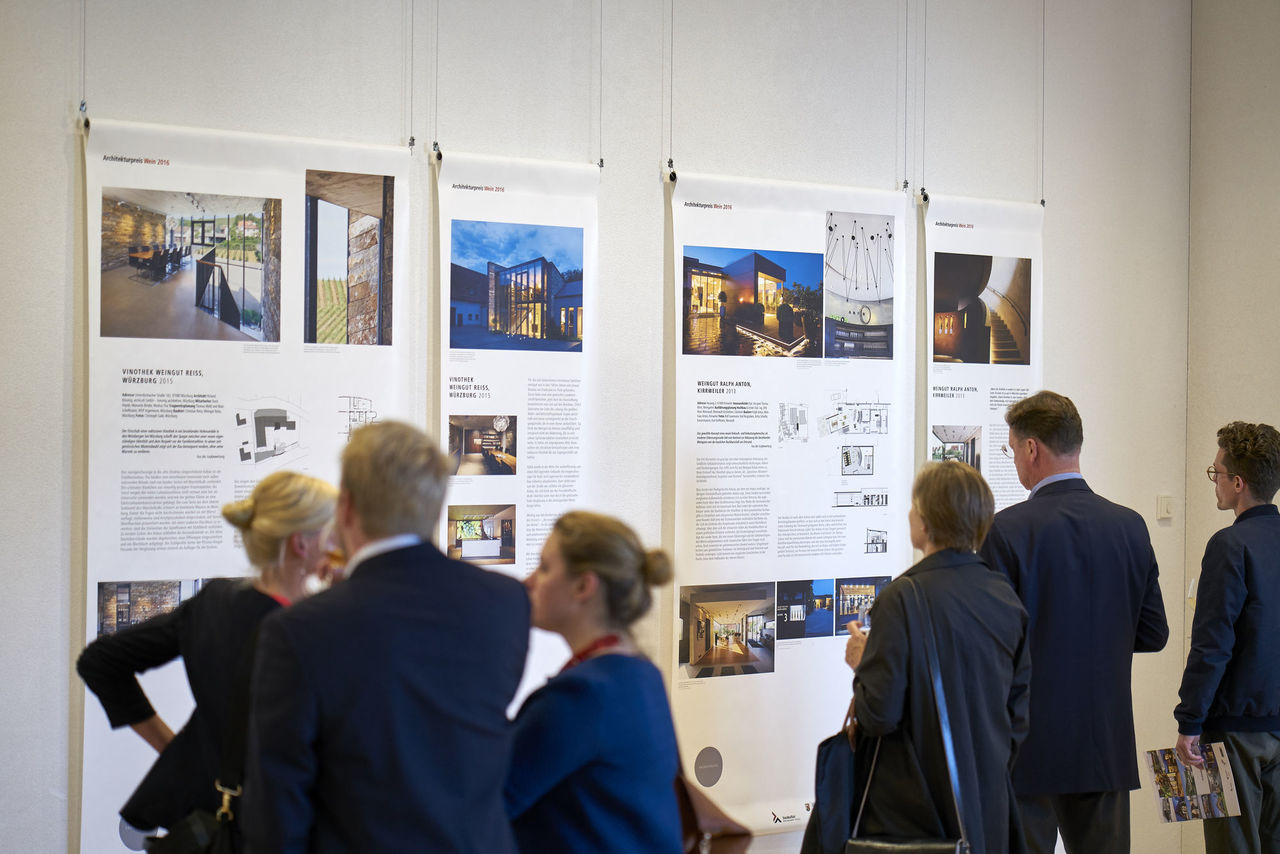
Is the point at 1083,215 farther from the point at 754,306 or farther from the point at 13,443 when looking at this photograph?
the point at 13,443

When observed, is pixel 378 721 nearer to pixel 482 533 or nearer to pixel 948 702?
pixel 948 702

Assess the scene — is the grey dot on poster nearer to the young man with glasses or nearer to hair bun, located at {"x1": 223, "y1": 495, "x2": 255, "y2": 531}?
the young man with glasses

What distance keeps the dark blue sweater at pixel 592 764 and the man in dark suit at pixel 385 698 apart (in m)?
0.08

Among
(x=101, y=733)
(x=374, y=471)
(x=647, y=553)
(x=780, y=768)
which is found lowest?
(x=780, y=768)

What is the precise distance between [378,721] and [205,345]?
1.96m

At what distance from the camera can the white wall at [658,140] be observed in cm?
299

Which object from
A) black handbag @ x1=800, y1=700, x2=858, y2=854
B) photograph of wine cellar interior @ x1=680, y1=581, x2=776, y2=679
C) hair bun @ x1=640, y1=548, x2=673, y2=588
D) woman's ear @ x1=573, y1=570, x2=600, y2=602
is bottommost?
black handbag @ x1=800, y1=700, x2=858, y2=854

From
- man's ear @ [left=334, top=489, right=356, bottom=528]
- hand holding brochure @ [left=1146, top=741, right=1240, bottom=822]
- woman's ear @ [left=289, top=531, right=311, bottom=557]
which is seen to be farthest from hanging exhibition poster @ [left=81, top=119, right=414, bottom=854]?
hand holding brochure @ [left=1146, top=741, right=1240, bottom=822]

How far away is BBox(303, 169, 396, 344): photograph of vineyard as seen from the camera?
321cm

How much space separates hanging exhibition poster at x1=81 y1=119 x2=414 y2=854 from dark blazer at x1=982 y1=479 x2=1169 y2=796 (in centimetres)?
206

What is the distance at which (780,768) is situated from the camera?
374cm

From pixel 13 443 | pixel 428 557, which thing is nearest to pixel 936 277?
pixel 428 557

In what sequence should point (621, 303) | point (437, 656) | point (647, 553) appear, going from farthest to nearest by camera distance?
point (621, 303), point (647, 553), point (437, 656)

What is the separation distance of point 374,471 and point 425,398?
175cm
